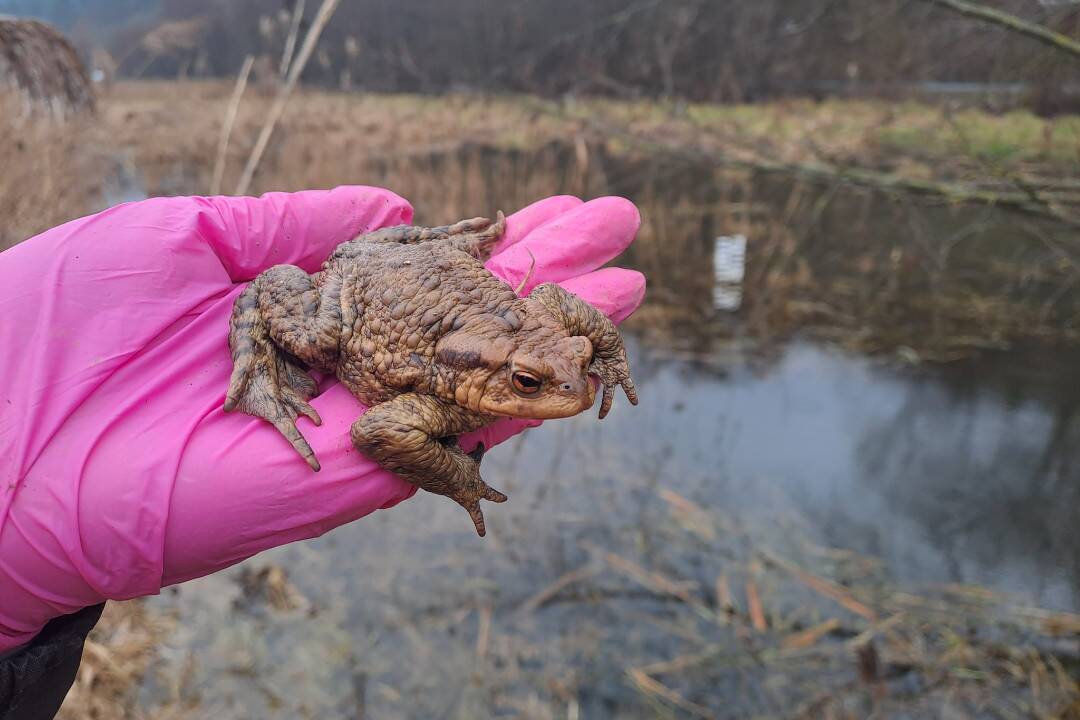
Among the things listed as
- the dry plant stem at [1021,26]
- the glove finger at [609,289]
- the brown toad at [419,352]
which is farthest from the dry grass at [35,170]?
the dry plant stem at [1021,26]

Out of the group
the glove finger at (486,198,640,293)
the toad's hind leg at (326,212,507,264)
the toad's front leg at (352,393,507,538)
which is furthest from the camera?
the glove finger at (486,198,640,293)


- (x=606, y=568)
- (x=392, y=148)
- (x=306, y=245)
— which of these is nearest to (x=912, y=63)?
(x=392, y=148)

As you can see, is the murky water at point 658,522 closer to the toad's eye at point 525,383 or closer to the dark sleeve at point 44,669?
the dark sleeve at point 44,669

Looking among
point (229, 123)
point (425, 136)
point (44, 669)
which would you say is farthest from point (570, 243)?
point (425, 136)

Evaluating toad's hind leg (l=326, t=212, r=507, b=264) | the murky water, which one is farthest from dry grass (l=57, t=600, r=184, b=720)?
toad's hind leg (l=326, t=212, r=507, b=264)

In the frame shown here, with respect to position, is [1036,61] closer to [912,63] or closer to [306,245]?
[306,245]

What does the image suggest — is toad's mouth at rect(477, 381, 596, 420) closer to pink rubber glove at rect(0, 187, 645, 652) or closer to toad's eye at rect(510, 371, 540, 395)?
toad's eye at rect(510, 371, 540, 395)
